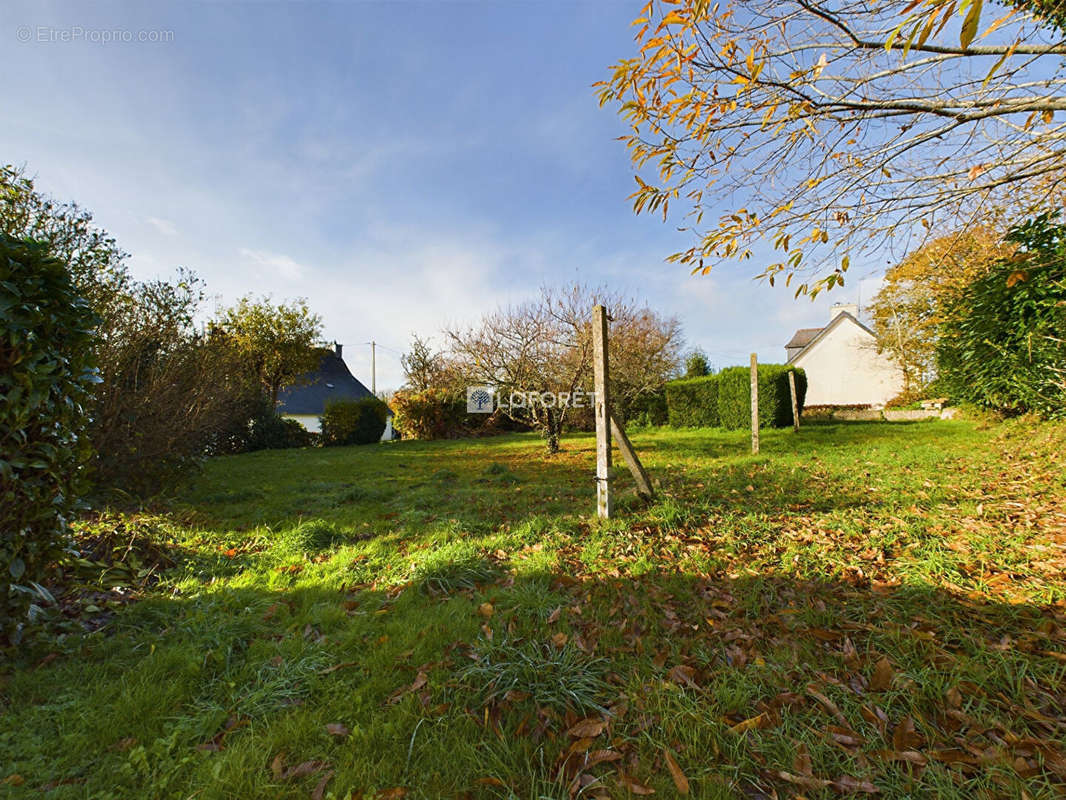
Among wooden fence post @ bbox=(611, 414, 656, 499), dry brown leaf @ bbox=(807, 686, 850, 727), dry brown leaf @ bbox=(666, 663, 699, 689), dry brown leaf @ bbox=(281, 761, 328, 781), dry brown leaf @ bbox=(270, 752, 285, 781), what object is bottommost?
dry brown leaf @ bbox=(281, 761, 328, 781)

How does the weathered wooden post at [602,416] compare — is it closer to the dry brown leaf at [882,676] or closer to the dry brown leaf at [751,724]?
the dry brown leaf at [882,676]

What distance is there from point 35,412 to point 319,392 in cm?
2522

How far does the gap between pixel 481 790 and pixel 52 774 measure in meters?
1.62

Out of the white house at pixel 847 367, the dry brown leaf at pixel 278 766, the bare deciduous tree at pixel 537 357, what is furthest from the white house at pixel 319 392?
the white house at pixel 847 367

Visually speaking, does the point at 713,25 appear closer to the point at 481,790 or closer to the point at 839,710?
→ the point at 839,710

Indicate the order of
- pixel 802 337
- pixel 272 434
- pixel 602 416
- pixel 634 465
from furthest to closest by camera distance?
pixel 802 337
pixel 272 434
pixel 634 465
pixel 602 416

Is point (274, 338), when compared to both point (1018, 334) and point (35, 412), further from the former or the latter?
point (1018, 334)

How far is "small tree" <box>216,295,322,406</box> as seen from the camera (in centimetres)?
1684

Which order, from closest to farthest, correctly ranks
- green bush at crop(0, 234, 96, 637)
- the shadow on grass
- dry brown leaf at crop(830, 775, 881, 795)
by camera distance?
dry brown leaf at crop(830, 775, 881, 795) → the shadow on grass → green bush at crop(0, 234, 96, 637)

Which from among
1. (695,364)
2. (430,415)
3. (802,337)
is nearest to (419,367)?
(430,415)

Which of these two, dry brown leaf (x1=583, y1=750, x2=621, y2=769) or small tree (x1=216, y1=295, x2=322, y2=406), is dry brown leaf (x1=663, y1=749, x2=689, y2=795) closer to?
dry brown leaf (x1=583, y1=750, x2=621, y2=769)

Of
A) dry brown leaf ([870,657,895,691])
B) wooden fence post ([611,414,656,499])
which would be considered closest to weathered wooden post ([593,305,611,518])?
wooden fence post ([611,414,656,499])

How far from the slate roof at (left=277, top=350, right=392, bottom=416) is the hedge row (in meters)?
16.4

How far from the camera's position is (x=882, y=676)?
6.66ft
